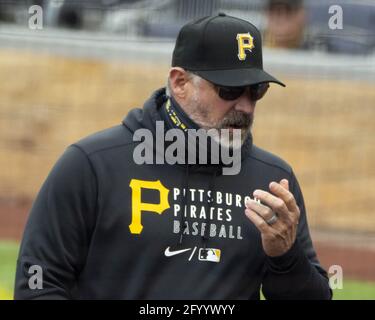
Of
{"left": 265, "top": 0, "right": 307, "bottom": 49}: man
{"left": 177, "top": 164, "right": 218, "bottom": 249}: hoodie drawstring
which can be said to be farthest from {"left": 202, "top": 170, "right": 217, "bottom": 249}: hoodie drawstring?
{"left": 265, "top": 0, "right": 307, "bottom": 49}: man

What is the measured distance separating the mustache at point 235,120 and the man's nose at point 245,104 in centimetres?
2

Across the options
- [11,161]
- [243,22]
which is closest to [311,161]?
[11,161]

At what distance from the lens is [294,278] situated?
3.72m

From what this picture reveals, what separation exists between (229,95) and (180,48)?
0.96 feet

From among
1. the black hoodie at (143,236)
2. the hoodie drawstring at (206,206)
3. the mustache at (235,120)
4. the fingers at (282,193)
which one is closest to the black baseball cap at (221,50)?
the mustache at (235,120)

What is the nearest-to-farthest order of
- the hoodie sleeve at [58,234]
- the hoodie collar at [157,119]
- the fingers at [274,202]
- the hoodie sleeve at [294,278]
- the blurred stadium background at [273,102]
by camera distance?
the fingers at [274,202] → the hoodie sleeve at [58,234] → the hoodie sleeve at [294,278] → the hoodie collar at [157,119] → the blurred stadium background at [273,102]

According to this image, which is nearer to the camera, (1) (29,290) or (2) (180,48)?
(1) (29,290)

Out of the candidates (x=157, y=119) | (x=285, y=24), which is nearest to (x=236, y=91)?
(x=157, y=119)

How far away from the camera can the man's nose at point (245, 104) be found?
3.78 meters

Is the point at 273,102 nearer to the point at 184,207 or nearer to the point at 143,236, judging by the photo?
the point at 184,207

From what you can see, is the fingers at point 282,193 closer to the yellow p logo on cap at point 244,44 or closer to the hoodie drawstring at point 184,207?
the hoodie drawstring at point 184,207

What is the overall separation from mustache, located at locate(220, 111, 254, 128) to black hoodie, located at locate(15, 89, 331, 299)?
7.1 inches
